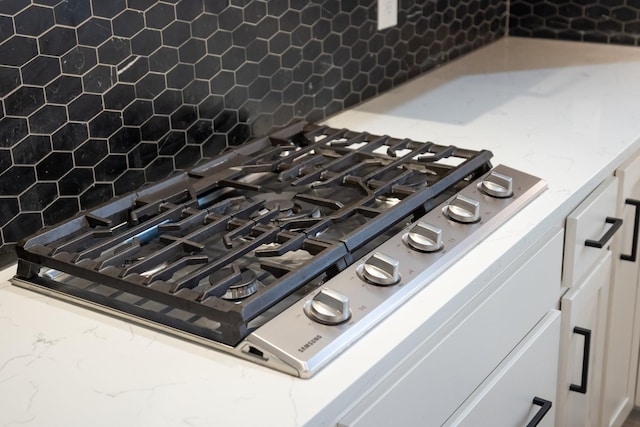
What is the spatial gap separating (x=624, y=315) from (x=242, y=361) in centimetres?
124

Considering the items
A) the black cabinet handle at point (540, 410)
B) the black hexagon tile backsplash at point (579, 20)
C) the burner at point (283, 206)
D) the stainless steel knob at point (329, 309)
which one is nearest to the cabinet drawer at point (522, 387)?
the black cabinet handle at point (540, 410)

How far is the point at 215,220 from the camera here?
136cm

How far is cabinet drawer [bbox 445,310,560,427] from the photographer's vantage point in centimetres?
137

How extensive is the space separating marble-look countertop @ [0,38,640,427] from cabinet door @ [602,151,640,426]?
125 mm

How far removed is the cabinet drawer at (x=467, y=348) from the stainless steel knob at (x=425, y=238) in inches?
3.9

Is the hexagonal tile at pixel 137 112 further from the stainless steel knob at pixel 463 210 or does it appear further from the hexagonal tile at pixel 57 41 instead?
the stainless steel knob at pixel 463 210

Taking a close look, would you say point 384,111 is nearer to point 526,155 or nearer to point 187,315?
point 526,155

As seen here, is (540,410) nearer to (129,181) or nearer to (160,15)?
(129,181)

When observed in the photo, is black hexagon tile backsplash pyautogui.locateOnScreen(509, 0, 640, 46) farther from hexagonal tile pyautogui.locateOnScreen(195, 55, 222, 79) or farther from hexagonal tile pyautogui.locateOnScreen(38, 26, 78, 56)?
hexagonal tile pyautogui.locateOnScreen(38, 26, 78, 56)

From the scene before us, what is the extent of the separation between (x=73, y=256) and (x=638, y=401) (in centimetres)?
156

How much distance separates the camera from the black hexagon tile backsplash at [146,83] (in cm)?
137

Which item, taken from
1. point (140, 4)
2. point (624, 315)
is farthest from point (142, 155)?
point (624, 315)

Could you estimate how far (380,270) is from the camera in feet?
4.01

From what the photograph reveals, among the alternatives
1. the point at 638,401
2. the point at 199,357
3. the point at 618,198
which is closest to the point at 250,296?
the point at 199,357
